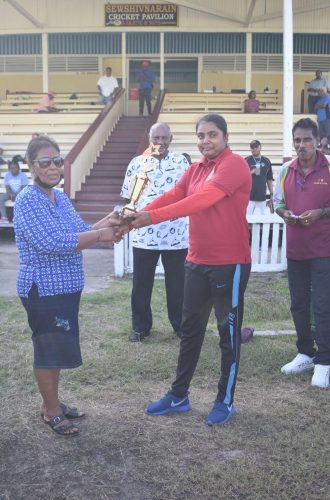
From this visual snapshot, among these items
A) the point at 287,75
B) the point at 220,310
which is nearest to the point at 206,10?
the point at 287,75

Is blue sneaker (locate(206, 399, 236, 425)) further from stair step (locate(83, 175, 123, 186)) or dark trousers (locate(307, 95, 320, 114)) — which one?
dark trousers (locate(307, 95, 320, 114))

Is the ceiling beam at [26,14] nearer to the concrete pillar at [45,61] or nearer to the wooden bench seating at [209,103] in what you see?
the concrete pillar at [45,61]

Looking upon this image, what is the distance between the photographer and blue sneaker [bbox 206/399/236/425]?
3586 mm

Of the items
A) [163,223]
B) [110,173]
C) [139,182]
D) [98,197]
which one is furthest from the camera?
[110,173]

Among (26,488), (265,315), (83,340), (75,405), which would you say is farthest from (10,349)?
(265,315)

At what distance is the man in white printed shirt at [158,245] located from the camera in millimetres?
5102

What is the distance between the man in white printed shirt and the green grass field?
0.25m

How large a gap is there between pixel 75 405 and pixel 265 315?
2.82m

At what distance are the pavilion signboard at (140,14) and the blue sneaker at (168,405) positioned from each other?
1596 cm

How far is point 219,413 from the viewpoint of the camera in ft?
11.9

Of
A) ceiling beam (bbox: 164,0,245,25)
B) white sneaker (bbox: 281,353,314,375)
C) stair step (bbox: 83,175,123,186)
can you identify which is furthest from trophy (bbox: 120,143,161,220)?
ceiling beam (bbox: 164,0,245,25)

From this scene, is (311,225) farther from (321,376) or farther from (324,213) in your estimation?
(321,376)

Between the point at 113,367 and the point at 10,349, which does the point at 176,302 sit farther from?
the point at 10,349

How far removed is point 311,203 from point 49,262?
196 centimetres
